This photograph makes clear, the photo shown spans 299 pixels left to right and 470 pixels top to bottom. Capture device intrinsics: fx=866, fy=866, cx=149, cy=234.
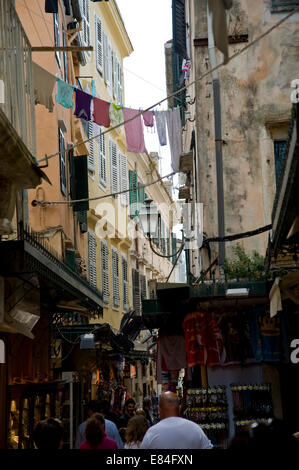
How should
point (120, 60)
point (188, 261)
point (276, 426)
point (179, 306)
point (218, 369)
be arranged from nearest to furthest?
point (276, 426) → point (218, 369) → point (179, 306) → point (188, 261) → point (120, 60)

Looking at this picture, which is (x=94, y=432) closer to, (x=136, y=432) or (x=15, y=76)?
(x=136, y=432)

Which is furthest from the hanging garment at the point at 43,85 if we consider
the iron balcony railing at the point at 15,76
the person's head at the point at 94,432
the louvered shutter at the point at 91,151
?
the louvered shutter at the point at 91,151

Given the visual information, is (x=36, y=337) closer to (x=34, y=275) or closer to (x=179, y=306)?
(x=179, y=306)

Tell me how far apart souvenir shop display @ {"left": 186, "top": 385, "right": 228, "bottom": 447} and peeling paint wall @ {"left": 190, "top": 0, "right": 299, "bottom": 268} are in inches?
125

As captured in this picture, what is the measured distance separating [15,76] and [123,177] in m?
22.8

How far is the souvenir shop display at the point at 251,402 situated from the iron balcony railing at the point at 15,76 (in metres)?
4.96

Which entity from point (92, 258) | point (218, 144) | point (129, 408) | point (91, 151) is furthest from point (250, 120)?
point (92, 258)

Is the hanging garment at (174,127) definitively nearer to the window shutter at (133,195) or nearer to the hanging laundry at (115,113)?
the hanging laundry at (115,113)

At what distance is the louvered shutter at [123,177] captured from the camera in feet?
110

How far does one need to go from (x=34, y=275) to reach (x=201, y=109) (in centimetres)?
584

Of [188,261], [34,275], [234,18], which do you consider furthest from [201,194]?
[188,261]

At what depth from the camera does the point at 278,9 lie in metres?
16.4
